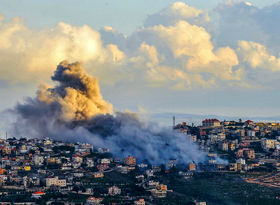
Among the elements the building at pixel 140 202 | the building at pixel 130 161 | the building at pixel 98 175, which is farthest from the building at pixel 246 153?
the building at pixel 140 202

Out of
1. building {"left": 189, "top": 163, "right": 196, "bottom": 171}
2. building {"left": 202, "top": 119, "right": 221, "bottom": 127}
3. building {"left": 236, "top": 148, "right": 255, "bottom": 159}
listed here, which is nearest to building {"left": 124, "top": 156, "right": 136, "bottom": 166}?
building {"left": 189, "top": 163, "right": 196, "bottom": 171}

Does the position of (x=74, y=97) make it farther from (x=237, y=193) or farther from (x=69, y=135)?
(x=237, y=193)

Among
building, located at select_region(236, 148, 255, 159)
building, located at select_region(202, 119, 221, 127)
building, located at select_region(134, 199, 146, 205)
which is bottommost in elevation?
building, located at select_region(134, 199, 146, 205)

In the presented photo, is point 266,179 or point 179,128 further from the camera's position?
point 179,128

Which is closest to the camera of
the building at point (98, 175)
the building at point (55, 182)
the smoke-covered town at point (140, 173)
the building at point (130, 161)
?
the smoke-covered town at point (140, 173)

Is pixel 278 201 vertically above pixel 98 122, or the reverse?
pixel 98 122

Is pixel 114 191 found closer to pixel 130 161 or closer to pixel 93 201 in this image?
pixel 93 201

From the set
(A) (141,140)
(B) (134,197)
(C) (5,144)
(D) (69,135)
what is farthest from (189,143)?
(B) (134,197)

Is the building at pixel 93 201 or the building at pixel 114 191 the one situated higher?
the building at pixel 114 191

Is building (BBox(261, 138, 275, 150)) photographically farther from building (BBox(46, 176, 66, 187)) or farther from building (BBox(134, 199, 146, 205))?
building (BBox(134, 199, 146, 205))

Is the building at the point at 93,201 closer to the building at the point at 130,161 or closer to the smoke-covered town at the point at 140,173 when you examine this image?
the smoke-covered town at the point at 140,173

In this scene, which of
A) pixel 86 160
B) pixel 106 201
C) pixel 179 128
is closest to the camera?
pixel 106 201
